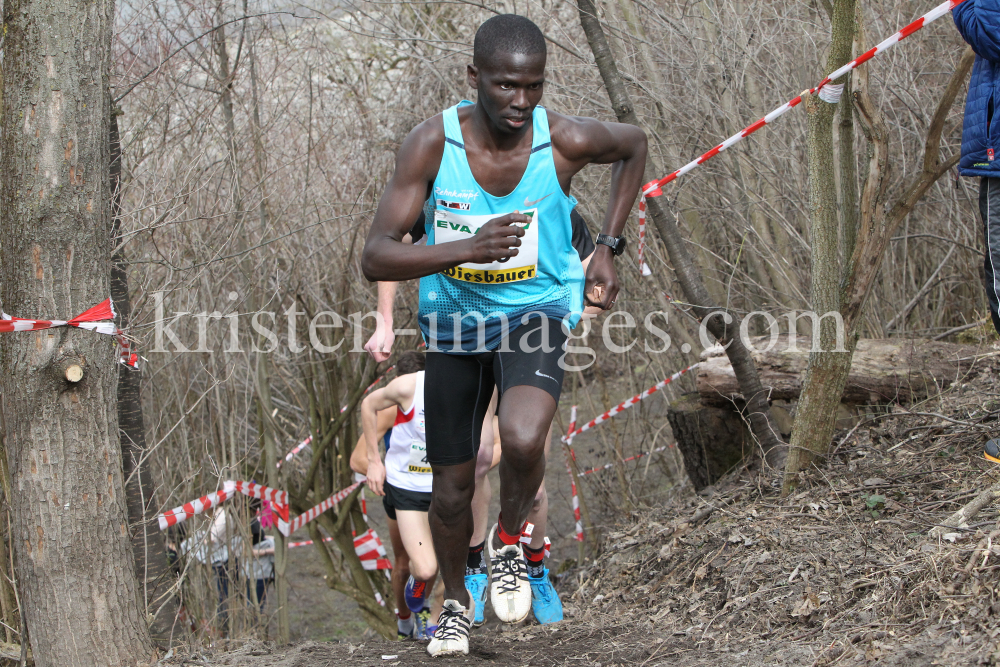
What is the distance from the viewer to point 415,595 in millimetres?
5891

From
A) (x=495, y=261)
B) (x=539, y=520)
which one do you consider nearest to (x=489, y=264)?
(x=495, y=261)

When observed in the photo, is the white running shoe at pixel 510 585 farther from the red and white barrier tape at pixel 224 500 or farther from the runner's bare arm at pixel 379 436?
the runner's bare arm at pixel 379 436

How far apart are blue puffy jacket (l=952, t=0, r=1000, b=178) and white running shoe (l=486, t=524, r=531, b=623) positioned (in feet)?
8.47

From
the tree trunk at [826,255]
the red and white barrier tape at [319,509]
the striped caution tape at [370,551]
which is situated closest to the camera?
the tree trunk at [826,255]

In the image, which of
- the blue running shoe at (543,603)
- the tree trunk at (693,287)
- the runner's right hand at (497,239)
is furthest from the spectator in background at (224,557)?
the runner's right hand at (497,239)

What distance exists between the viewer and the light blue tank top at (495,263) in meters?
3.16

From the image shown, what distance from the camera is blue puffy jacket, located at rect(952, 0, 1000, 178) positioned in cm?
352

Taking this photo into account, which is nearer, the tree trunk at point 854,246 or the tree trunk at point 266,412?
the tree trunk at point 854,246

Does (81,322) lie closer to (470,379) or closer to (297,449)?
(470,379)

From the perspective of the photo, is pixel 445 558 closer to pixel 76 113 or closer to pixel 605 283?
pixel 605 283

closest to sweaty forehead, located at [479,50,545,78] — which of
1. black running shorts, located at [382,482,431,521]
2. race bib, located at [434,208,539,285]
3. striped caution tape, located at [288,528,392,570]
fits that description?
race bib, located at [434,208,539,285]

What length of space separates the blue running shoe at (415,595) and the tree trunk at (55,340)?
2.55 metres

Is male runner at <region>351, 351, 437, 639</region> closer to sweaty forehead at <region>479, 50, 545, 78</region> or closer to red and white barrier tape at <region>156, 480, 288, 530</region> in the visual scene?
red and white barrier tape at <region>156, 480, 288, 530</region>

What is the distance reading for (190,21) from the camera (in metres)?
6.08
